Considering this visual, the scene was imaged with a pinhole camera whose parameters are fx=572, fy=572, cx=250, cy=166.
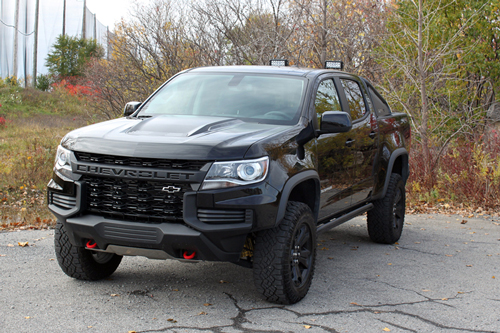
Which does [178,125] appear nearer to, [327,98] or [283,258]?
[283,258]

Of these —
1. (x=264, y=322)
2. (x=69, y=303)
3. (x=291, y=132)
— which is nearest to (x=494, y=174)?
(x=291, y=132)

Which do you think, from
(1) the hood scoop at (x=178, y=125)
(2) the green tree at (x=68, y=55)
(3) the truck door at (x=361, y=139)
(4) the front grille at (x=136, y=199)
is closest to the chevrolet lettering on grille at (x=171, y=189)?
(4) the front grille at (x=136, y=199)

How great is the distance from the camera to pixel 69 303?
4.36 metres

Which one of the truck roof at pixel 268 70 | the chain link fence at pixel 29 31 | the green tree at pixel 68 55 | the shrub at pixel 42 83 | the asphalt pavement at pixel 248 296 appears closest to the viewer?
the asphalt pavement at pixel 248 296

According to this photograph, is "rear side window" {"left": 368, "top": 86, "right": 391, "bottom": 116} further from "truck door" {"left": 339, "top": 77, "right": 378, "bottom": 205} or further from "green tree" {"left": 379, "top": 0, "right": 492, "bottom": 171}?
"green tree" {"left": 379, "top": 0, "right": 492, "bottom": 171}

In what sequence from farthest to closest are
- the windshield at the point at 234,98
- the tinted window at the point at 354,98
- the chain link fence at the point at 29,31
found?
1. the chain link fence at the point at 29,31
2. the tinted window at the point at 354,98
3. the windshield at the point at 234,98

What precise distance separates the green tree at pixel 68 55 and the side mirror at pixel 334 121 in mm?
25610

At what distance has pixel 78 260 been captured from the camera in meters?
4.73

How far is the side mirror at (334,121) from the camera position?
4742mm

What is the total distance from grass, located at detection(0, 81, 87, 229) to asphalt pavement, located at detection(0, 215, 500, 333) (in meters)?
2.94

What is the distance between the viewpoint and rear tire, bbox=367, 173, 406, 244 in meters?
6.66

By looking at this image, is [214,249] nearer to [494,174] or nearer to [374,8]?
[494,174]

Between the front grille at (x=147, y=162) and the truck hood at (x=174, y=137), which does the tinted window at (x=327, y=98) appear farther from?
the front grille at (x=147, y=162)

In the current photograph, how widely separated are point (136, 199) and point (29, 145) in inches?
453
